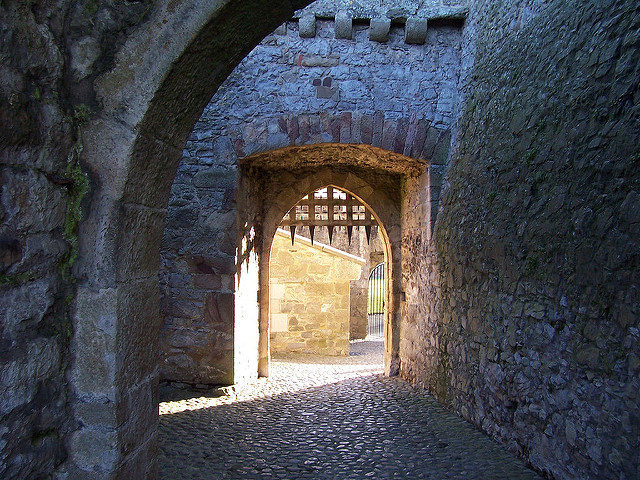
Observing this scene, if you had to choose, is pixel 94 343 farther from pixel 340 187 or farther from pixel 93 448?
pixel 340 187

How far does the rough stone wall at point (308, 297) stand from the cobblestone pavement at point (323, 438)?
151 inches

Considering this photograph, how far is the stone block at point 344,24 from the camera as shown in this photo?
4.86 m

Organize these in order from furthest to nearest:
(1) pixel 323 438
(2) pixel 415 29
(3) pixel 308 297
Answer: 1. (3) pixel 308 297
2. (2) pixel 415 29
3. (1) pixel 323 438

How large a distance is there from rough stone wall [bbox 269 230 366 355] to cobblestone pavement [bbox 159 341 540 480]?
12.6 feet

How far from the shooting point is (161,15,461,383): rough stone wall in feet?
16.0

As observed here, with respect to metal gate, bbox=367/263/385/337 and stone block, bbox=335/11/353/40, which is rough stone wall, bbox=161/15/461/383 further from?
metal gate, bbox=367/263/385/337

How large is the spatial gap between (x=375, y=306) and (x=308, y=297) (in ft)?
26.9

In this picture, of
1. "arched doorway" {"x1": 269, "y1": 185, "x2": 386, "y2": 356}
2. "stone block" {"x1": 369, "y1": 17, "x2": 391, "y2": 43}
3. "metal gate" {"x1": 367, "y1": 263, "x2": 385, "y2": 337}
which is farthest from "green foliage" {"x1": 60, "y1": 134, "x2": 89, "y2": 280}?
"metal gate" {"x1": 367, "y1": 263, "x2": 385, "y2": 337}

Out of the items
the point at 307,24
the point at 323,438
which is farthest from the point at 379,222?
the point at 323,438

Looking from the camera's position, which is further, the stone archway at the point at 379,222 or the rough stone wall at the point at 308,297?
the rough stone wall at the point at 308,297

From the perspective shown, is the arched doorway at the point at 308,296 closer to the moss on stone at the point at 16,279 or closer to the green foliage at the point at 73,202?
the green foliage at the point at 73,202

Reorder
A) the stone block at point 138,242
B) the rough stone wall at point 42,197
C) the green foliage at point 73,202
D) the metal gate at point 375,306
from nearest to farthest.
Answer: the rough stone wall at point 42,197, the green foliage at point 73,202, the stone block at point 138,242, the metal gate at point 375,306

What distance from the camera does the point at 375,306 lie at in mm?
17438

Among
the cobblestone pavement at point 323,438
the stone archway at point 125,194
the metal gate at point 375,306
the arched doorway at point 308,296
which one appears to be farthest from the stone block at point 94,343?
the metal gate at point 375,306
